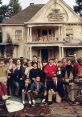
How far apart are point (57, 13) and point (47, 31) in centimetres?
219

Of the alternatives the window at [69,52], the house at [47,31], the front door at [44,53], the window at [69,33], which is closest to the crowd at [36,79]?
the house at [47,31]

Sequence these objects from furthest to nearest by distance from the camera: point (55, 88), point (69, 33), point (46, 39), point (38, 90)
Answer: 1. point (69, 33)
2. point (46, 39)
3. point (55, 88)
4. point (38, 90)

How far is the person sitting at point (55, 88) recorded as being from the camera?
18.0 m

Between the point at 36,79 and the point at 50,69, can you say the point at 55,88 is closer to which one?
the point at 36,79

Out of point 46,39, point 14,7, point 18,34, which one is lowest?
point 46,39

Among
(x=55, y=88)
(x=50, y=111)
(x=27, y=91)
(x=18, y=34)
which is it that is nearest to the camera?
(x=50, y=111)

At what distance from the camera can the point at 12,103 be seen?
1692 cm

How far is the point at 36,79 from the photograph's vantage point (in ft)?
58.7

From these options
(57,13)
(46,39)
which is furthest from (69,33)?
(46,39)

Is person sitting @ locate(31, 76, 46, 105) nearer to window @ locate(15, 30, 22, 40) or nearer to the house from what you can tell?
the house

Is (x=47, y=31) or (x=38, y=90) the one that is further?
(x=47, y=31)

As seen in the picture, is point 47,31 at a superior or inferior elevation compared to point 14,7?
inferior

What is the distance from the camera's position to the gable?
4834 cm

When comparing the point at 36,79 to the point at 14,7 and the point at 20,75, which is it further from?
the point at 14,7
